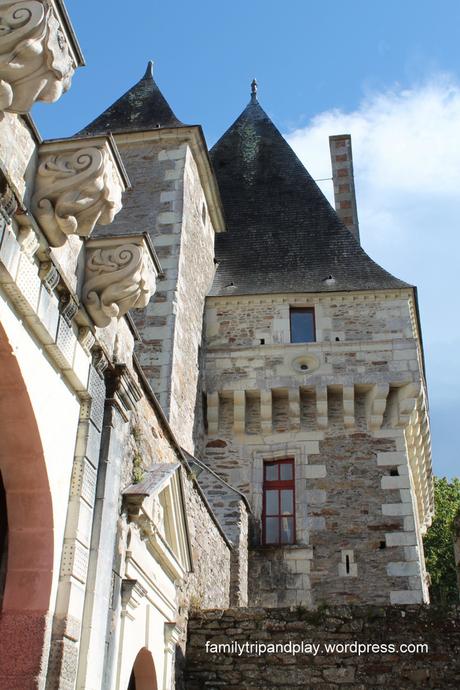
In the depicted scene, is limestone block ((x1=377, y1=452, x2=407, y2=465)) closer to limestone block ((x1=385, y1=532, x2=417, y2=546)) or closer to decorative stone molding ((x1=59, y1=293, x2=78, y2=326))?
limestone block ((x1=385, y1=532, x2=417, y2=546))

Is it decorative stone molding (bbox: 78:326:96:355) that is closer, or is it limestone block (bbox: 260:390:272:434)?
decorative stone molding (bbox: 78:326:96:355)

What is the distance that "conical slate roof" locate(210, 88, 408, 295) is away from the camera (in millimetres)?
13539

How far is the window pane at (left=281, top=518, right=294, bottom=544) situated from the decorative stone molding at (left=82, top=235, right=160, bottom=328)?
7317 mm

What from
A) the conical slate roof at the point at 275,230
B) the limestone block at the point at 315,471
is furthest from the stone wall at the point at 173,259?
the limestone block at the point at 315,471

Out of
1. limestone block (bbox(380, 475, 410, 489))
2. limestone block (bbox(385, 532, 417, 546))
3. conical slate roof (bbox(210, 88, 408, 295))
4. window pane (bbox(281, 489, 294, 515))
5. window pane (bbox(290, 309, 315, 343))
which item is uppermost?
conical slate roof (bbox(210, 88, 408, 295))

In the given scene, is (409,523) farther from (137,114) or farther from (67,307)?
(137,114)

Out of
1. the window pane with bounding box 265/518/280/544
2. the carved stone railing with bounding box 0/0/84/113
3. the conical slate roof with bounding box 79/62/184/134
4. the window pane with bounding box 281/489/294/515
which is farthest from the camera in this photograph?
the conical slate roof with bounding box 79/62/184/134

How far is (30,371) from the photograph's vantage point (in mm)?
4008

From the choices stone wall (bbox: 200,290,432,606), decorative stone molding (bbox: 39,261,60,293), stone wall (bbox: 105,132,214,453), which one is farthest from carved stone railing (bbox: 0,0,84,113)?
stone wall (bbox: 200,290,432,606)

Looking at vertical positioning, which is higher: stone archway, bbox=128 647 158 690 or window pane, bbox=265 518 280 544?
window pane, bbox=265 518 280 544

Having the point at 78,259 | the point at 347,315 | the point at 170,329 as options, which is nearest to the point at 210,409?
the point at 170,329

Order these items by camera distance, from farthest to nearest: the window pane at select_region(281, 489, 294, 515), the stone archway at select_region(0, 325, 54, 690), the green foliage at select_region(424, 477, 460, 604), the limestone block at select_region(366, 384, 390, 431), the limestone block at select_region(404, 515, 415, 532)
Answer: the green foliage at select_region(424, 477, 460, 604), the limestone block at select_region(366, 384, 390, 431), the window pane at select_region(281, 489, 294, 515), the limestone block at select_region(404, 515, 415, 532), the stone archway at select_region(0, 325, 54, 690)

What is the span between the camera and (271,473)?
39.0 ft

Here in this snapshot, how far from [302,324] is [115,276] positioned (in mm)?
8500
